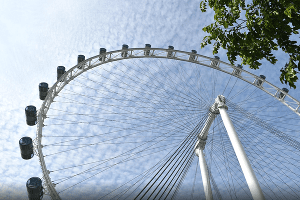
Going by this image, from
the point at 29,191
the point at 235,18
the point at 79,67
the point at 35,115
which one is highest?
the point at 79,67

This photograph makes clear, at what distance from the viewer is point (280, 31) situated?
6.50 metres

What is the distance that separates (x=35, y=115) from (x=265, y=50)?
14.7 meters

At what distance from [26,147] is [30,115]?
111 inches

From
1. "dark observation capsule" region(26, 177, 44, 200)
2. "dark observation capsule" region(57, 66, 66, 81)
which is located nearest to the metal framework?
"dark observation capsule" region(26, 177, 44, 200)

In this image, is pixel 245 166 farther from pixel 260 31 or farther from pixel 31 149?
pixel 31 149

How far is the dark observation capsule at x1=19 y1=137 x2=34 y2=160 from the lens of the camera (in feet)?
44.0

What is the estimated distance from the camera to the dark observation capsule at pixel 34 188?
466 inches

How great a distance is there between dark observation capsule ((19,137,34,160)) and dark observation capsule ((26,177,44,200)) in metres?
2.14

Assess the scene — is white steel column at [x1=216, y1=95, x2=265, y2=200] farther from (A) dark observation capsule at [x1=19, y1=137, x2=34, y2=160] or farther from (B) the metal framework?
(A) dark observation capsule at [x1=19, y1=137, x2=34, y2=160]

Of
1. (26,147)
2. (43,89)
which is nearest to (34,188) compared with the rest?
(26,147)

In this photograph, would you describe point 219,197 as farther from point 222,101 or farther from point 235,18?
point 235,18

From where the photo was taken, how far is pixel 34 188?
467 inches

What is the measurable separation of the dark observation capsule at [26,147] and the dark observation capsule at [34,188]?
2137mm

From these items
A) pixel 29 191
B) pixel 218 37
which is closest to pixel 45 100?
pixel 29 191
